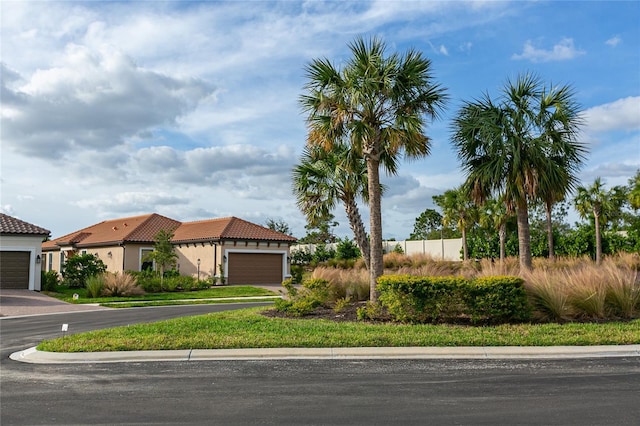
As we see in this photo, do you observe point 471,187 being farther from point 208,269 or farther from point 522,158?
point 208,269

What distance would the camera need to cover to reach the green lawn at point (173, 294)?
1050 inches

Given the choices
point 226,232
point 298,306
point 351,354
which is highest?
point 226,232

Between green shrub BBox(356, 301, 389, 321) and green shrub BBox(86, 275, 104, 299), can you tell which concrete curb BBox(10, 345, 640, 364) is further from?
green shrub BBox(86, 275, 104, 299)

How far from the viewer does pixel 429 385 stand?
27.8ft

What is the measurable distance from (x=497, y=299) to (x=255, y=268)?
25898 millimetres

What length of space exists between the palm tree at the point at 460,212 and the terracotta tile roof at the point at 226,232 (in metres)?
12.1

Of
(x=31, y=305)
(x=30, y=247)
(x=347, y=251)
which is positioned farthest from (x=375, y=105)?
(x=347, y=251)

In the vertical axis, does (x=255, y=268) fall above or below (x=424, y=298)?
above

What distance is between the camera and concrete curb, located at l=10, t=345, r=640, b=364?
34.9 ft

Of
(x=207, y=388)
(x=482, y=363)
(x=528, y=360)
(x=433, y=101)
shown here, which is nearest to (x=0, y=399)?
(x=207, y=388)

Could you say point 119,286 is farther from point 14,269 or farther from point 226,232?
point 226,232

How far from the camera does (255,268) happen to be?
37688 millimetres

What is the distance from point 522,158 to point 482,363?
10587mm

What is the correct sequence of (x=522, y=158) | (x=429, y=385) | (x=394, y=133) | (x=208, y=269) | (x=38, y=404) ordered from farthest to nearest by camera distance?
(x=208, y=269), (x=522, y=158), (x=394, y=133), (x=429, y=385), (x=38, y=404)
